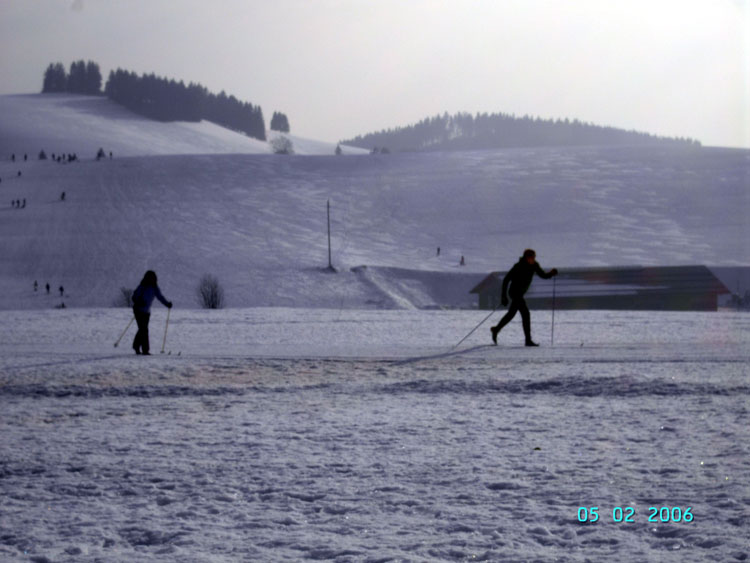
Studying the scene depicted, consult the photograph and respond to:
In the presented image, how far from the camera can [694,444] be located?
7.87 m

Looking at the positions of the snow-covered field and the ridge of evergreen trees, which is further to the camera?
the ridge of evergreen trees

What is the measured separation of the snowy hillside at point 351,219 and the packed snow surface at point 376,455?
31.1 metres

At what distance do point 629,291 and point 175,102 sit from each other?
515ft

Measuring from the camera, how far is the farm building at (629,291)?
41.5 metres

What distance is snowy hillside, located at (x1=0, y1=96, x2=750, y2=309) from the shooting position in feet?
168

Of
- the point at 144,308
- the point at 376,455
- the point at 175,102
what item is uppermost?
the point at 175,102

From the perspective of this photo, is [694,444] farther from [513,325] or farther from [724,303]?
[724,303]

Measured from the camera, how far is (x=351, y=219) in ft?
224

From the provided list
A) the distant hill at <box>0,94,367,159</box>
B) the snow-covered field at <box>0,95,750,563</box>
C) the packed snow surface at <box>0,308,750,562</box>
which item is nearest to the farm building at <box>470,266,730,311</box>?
the snow-covered field at <box>0,95,750,563</box>

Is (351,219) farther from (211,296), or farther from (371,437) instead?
(371,437)

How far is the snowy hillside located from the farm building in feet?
19.7
